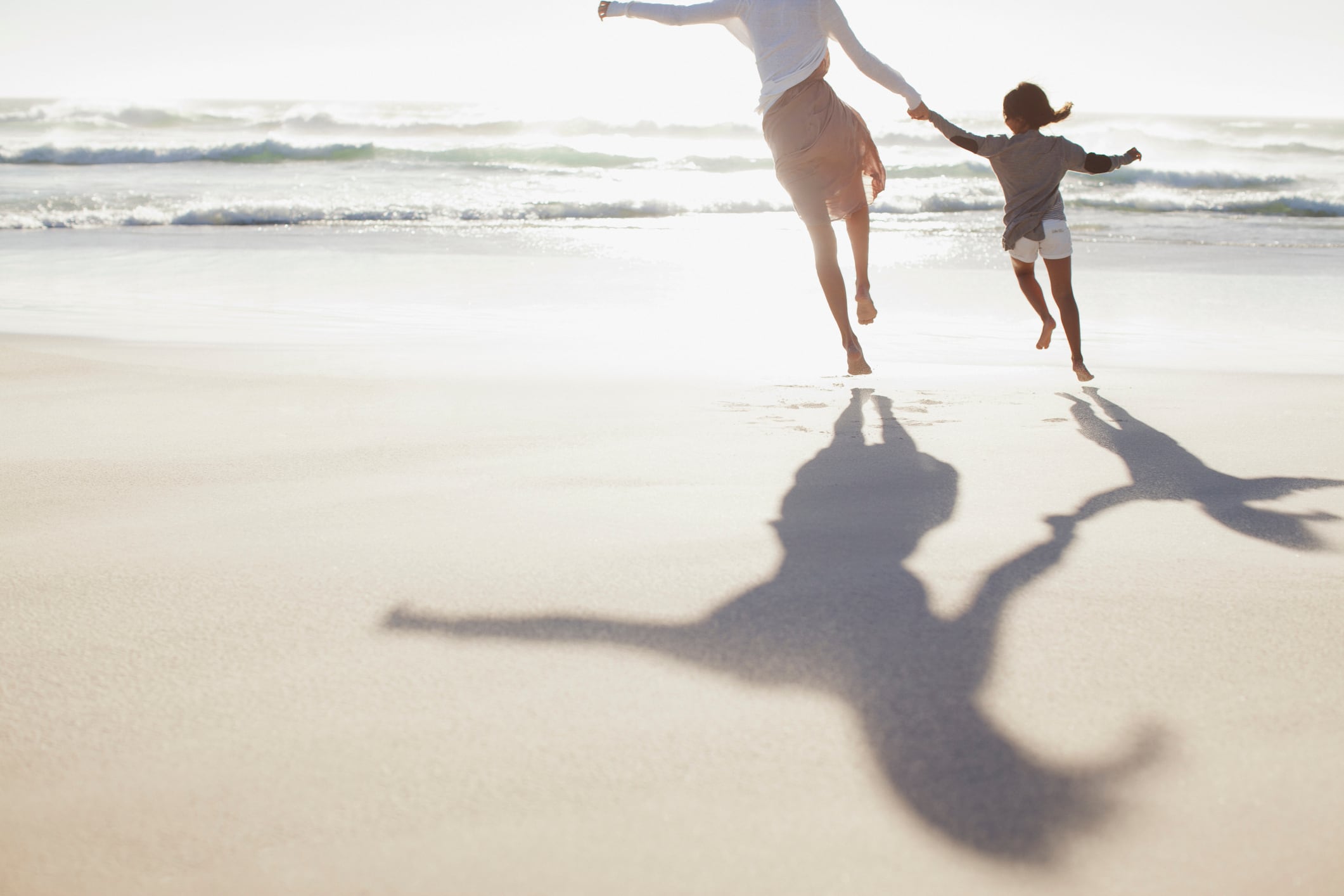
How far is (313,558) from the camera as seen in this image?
214cm

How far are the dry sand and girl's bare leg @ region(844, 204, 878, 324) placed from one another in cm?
125

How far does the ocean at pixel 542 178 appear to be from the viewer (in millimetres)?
13555

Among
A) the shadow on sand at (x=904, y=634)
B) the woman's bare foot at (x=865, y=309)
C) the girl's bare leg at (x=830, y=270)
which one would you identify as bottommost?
the shadow on sand at (x=904, y=634)

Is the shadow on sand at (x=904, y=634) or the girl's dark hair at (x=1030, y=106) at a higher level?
the girl's dark hair at (x=1030, y=106)

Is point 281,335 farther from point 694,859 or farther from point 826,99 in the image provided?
point 694,859

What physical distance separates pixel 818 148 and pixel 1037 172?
3.08 feet

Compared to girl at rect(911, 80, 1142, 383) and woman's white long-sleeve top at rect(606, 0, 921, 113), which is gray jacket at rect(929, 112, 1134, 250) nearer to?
girl at rect(911, 80, 1142, 383)

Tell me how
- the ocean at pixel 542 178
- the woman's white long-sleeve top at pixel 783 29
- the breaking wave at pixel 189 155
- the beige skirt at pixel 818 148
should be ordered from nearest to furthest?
the woman's white long-sleeve top at pixel 783 29 < the beige skirt at pixel 818 148 < the ocean at pixel 542 178 < the breaking wave at pixel 189 155

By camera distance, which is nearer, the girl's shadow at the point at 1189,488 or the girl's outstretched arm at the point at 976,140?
the girl's shadow at the point at 1189,488

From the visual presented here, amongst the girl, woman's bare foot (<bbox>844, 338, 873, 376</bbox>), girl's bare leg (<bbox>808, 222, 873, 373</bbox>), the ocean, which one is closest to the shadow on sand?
woman's bare foot (<bbox>844, 338, 873, 376</bbox>)

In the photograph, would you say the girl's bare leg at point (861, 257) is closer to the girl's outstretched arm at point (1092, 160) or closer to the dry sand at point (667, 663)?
the girl's outstretched arm at point (1092, 160)

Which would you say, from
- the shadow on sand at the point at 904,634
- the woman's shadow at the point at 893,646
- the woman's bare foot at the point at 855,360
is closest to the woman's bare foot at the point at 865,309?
the woman's bare foot at the point at 855,360

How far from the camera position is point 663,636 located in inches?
70.2

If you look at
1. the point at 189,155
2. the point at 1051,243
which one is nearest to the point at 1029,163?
the point at 1051,243
